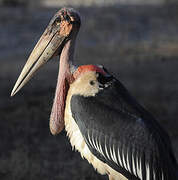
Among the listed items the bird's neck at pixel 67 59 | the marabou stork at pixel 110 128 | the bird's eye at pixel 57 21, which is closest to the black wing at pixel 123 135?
the marabou stork at pixel 110 128

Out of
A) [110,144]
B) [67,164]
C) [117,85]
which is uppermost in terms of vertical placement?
[117,85]

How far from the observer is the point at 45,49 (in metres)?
4.73

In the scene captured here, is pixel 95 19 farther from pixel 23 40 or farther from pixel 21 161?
pixel 21 161

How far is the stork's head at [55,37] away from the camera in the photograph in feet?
15.2

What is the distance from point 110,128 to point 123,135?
11cm

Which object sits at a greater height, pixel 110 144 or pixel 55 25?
pixel 55 25

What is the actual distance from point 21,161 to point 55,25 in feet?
6.59

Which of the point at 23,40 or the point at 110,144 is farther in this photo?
the point at 23,40

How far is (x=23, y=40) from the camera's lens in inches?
638

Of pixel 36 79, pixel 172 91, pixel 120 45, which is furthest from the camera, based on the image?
pixel 120 45

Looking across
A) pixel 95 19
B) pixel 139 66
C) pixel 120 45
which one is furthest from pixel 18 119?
pixel 95 19

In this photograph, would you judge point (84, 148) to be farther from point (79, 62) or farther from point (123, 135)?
point (79, 62)

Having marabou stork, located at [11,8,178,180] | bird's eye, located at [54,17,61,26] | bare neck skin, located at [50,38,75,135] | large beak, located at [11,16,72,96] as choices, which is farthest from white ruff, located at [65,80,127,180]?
bird's eye, located at [54,17,61,26]

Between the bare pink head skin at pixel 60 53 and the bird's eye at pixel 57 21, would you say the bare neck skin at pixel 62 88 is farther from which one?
the bird's eye at pixel 57 21
